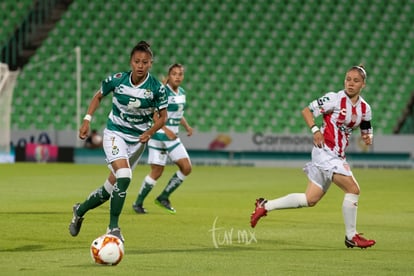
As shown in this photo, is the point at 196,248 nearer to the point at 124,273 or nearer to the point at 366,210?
the point at 124,273

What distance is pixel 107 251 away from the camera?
7680mm

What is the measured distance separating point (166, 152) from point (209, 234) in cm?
369

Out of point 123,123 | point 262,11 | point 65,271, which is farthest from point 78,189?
point 262,11

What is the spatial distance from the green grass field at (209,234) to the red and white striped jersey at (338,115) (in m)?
1.06

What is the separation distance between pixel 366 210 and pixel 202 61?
17.1 m

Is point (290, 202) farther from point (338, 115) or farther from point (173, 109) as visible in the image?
point (173, 109)

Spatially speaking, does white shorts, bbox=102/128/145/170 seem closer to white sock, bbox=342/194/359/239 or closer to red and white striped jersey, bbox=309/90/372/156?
red and white striped jersey, bbox=309/90/372/156

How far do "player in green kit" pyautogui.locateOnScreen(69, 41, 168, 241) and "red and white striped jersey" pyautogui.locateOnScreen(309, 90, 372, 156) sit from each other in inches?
63.0

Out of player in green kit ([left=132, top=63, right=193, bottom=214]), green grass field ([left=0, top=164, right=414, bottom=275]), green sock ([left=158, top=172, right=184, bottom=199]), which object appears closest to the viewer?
green grass field ([left=0, top=164, right=414, bottom=275])

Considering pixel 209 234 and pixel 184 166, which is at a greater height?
pixel 209 234

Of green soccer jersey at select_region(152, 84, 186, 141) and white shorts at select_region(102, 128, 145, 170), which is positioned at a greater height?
white shorts at select_region(102, 128, 145, 170)

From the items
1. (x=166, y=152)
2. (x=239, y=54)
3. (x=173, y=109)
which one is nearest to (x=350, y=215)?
(x=166, y=152)

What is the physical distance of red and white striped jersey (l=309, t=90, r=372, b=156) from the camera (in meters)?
9.65

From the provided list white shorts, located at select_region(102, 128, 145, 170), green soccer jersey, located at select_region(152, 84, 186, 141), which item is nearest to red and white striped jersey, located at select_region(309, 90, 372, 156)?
white shorts, located at select_region(102, 128, 145, 170)
